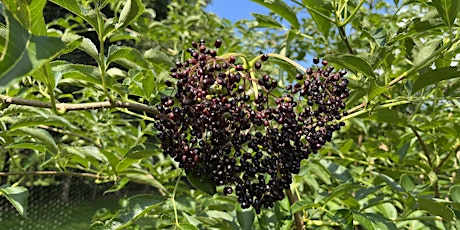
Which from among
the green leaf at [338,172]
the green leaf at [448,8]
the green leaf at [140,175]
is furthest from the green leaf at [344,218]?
the green leaf at [140,175]

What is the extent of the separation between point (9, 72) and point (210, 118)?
402 millimetres

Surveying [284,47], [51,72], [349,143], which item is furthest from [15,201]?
[349,143]

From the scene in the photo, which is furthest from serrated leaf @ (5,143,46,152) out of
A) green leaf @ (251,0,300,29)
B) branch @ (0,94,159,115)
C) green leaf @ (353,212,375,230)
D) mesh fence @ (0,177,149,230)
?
mesh fence @ (0,177,149,230)

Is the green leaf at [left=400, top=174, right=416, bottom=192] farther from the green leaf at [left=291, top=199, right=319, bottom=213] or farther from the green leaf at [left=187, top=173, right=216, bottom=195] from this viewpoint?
the green leaf at [left=187, top=173, right=216, bottom=195]

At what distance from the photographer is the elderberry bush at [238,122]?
0.76m

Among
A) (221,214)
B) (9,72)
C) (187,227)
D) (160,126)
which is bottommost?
(221,214)

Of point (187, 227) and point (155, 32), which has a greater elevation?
point (155, 32)

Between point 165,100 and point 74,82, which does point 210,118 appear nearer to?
point 165,100


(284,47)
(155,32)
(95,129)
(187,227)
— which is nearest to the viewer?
(187,227)

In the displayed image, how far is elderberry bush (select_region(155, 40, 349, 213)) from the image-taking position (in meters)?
0.76

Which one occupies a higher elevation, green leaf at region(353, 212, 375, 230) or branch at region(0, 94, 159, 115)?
branch at region(0, 94, 159, 115)

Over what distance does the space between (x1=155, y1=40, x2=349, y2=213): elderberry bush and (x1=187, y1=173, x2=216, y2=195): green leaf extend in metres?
0.02

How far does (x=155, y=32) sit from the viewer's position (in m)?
2.51

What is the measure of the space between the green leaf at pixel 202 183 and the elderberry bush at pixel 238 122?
2cm
